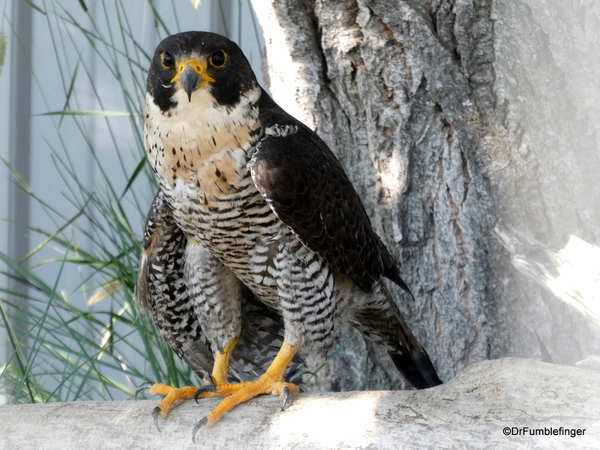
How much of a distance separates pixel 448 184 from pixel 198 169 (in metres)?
1.06

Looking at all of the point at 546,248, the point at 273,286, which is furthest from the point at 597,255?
the point at 273,286

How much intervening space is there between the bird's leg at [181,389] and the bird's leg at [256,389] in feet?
0.16

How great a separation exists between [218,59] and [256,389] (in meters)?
1.06

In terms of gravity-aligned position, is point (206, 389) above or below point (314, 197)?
below

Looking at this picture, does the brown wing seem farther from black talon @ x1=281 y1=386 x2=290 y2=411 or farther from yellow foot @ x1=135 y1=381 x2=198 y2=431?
yellow foot @ x1=135 y1=381 x2=198 y2=431

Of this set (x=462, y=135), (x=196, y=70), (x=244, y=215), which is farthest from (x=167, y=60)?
(x=462, y=135)

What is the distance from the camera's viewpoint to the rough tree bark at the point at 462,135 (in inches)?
100

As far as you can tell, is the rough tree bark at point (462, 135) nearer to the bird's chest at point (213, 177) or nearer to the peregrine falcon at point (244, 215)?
the peregrine falcon at point (244, 215)

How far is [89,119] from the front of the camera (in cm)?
Result: 428

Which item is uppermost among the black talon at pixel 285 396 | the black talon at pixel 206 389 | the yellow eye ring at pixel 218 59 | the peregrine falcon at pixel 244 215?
the yellow eye ring at pixel 218 59

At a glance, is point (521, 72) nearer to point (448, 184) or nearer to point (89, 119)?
point (448, 184)

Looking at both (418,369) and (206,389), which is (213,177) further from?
(418,369)

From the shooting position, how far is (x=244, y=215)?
228cm

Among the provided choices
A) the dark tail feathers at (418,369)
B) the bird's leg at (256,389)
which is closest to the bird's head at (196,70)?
the bird's leg at (256,389)
